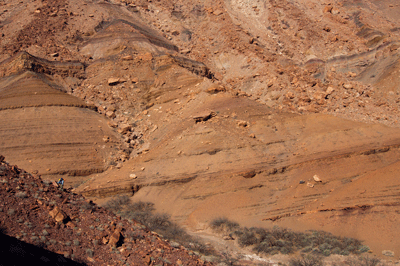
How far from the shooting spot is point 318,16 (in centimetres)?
2973

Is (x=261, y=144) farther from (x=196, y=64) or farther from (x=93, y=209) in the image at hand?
(x=196, y=64)

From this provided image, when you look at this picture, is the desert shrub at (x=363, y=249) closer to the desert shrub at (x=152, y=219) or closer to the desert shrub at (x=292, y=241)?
the desert shrub at (x=292, y=241)

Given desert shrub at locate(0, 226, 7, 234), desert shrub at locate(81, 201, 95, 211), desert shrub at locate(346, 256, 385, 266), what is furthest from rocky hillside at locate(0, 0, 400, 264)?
desert shrub at locate(0, 226, 7, 234)

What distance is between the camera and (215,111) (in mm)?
15156

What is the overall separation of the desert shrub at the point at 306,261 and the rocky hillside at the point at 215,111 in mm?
1603

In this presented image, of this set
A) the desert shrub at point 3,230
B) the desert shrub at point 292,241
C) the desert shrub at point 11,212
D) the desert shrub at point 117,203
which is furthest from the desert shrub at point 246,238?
the desert shrub at point 3,230

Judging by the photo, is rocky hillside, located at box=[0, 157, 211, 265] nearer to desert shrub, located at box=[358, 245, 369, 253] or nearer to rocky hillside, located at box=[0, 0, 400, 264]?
rocky hillside, located at box=[0, 0, 400, 264]

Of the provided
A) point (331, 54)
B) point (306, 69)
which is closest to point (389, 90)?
point (306, 69)

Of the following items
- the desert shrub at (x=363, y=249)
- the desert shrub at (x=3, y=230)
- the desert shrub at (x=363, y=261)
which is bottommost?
the desert shrub at (x=363, y=249)

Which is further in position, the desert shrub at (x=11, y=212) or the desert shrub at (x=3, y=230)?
the desert shrub at (x=11, y=212)

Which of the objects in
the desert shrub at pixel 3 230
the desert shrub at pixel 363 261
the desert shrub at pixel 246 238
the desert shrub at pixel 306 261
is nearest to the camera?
the desert shrub at pixel 3 230

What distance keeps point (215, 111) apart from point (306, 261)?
27.5ft

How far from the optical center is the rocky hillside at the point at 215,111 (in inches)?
452

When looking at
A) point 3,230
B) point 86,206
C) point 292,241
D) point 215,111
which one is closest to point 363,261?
point 292,241
